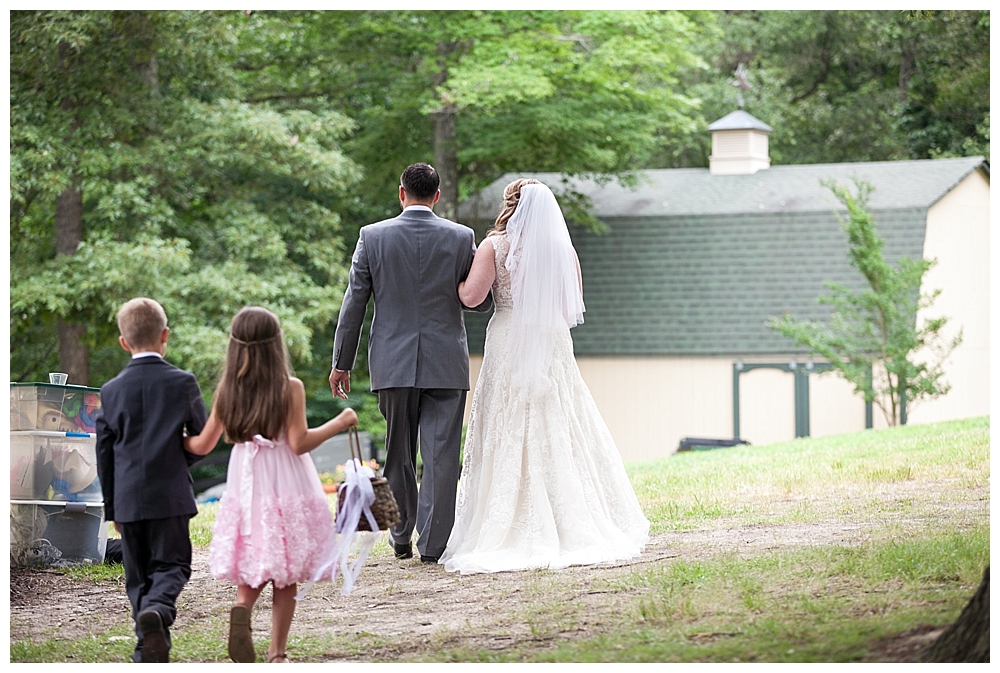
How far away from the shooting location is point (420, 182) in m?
6.16

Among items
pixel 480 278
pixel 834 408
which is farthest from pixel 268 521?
pixel 834 408

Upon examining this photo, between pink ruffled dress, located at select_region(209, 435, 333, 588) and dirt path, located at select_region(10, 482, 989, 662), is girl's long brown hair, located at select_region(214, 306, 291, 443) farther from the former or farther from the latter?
dirt path, located at select_region(10, 482, 989, 662)

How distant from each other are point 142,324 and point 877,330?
663 inches

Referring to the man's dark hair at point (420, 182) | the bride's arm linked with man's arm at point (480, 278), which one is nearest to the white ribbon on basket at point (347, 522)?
the bride's arm linked with man's arm at point (480, 278)

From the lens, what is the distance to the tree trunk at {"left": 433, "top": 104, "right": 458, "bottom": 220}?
21516 mm

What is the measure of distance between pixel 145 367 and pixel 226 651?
1184mm

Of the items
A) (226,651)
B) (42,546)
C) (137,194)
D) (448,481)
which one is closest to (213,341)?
(137,194)

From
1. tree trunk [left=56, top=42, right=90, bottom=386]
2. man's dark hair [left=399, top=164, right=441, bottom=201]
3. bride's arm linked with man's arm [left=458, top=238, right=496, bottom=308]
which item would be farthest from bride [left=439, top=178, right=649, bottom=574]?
tree trunk [left=56, top=42, right=90, bottom=386]

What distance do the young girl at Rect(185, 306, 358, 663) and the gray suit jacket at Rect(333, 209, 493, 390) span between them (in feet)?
5.54

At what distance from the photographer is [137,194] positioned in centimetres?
1688

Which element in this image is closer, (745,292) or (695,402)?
(695,402)

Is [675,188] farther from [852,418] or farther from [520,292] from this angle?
[520,292]

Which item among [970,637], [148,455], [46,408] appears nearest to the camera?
[970,637]

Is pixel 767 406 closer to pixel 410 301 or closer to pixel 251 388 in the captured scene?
pixel 410 301
